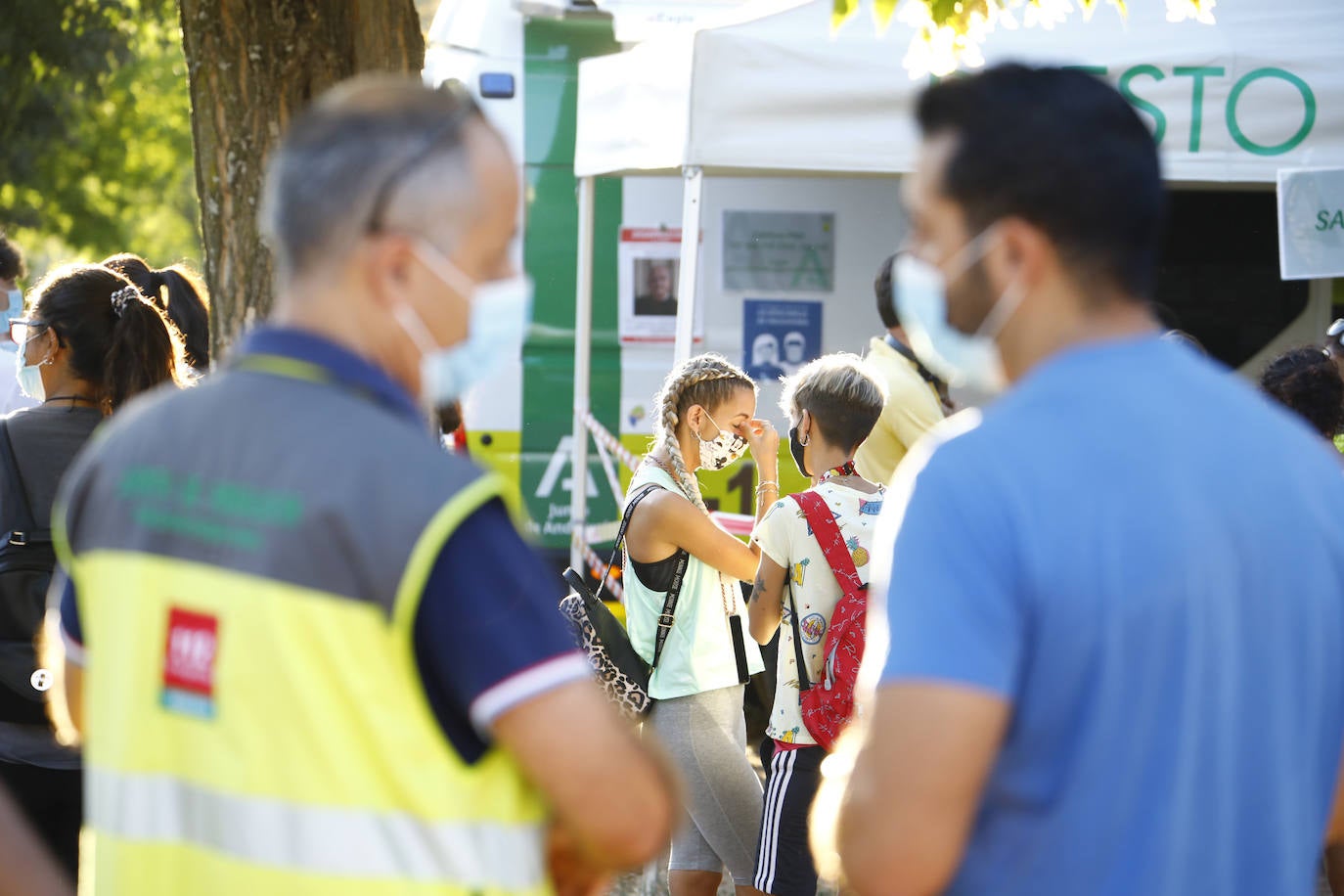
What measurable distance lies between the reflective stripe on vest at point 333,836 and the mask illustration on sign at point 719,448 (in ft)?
8.77

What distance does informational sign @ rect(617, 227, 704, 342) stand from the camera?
7.51 metres

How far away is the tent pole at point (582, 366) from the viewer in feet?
22.4

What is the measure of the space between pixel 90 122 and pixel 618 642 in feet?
60.7

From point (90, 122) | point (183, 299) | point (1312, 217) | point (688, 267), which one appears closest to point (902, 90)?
point (688, 267)

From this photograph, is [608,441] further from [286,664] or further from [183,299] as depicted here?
[286,664]

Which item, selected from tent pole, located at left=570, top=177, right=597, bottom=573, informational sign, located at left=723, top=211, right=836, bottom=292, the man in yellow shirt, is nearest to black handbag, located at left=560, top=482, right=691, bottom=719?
the man in yellow shirt

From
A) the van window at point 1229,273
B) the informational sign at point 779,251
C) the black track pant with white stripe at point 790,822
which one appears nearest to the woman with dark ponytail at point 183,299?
the black track pant with white stripe at point 790,822

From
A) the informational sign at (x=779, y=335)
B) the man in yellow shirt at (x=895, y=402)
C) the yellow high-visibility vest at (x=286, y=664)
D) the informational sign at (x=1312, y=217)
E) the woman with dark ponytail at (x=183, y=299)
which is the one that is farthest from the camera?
the informational sign at (x=779, y=335)

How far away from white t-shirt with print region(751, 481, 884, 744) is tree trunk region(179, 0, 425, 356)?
1.30 metres

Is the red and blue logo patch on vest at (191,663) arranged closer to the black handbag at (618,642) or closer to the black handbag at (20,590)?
the black handbag at (20,590)

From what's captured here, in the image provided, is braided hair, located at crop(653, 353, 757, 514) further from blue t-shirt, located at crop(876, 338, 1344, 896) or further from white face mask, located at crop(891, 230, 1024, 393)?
blue t-shirt, located at crop(876, 338, 1344, 896)

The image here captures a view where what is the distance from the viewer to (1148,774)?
1.44m

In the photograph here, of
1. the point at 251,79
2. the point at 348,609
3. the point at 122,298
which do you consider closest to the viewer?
the point at 348,609

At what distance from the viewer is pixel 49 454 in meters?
2.91
